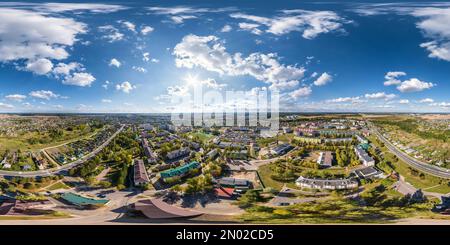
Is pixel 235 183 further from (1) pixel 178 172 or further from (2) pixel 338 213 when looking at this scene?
(2) pixel 338 213

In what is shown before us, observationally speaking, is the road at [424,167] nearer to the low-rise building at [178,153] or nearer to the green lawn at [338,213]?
the green lawn at [338,213]

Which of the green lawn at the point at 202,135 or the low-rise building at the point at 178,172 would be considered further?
the green lawn at the point at 202,135

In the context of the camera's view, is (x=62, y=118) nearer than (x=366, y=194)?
No

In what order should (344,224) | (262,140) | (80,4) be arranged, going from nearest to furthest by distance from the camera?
(80,4) → (344,224) → (262,140)

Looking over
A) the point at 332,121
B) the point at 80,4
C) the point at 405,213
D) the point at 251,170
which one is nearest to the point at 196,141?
the point at 251,170

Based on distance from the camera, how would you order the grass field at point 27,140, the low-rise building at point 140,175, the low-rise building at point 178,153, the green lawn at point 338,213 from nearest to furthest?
the green lawn at point 338,213
the low-rise building at point 140,175
the low-rise building at point 178,153
the grass field at point 27,140

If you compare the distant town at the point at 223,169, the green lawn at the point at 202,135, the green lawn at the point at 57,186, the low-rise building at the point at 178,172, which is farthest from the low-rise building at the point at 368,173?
the green lawn at the point at 57,186

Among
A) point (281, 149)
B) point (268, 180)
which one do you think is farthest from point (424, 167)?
point (268, 180)

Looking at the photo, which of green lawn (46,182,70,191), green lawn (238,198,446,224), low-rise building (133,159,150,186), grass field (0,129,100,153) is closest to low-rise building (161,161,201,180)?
low-rise building (133,159,150,186)
